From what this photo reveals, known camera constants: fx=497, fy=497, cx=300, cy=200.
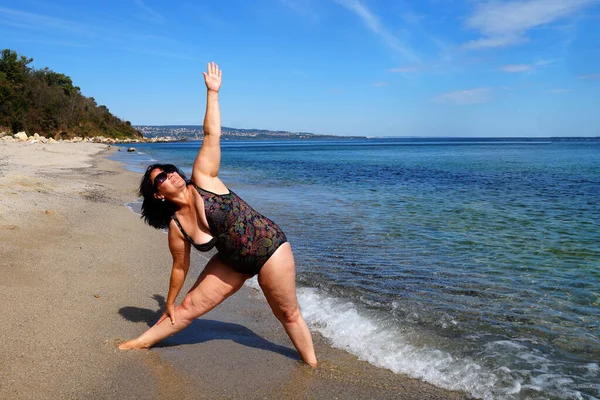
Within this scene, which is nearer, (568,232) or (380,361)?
(380,361)

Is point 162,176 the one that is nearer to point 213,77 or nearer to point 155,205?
point 155,205

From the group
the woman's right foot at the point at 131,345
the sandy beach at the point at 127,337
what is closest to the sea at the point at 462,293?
the sandy beach at the point at 127,337

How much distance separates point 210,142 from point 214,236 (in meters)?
0.69

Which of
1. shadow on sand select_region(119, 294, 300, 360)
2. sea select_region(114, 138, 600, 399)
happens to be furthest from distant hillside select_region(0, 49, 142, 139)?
shadow on sand select_region(119, 294, 300, 360)

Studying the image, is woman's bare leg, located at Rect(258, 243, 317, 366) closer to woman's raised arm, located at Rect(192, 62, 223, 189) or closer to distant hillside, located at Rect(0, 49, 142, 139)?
woman's raised arm, located at Rect(192, 62, 223, 189)

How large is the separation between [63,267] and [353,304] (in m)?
3.35

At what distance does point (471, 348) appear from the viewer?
14.1 ft

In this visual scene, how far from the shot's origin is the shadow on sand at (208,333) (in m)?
4.25

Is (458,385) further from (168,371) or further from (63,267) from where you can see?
(63,267)

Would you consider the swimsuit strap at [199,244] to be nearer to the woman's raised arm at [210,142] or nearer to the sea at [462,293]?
the woman's raised arm at [210,142]

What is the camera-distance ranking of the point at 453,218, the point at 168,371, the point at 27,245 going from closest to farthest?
1. the point at 168,371
2. the point at 27,245
3. the point at 453,218

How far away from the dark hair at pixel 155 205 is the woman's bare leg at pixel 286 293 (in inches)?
33.4

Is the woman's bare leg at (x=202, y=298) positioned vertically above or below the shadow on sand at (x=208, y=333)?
above

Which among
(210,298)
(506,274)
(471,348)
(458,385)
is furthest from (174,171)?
(506,274)
